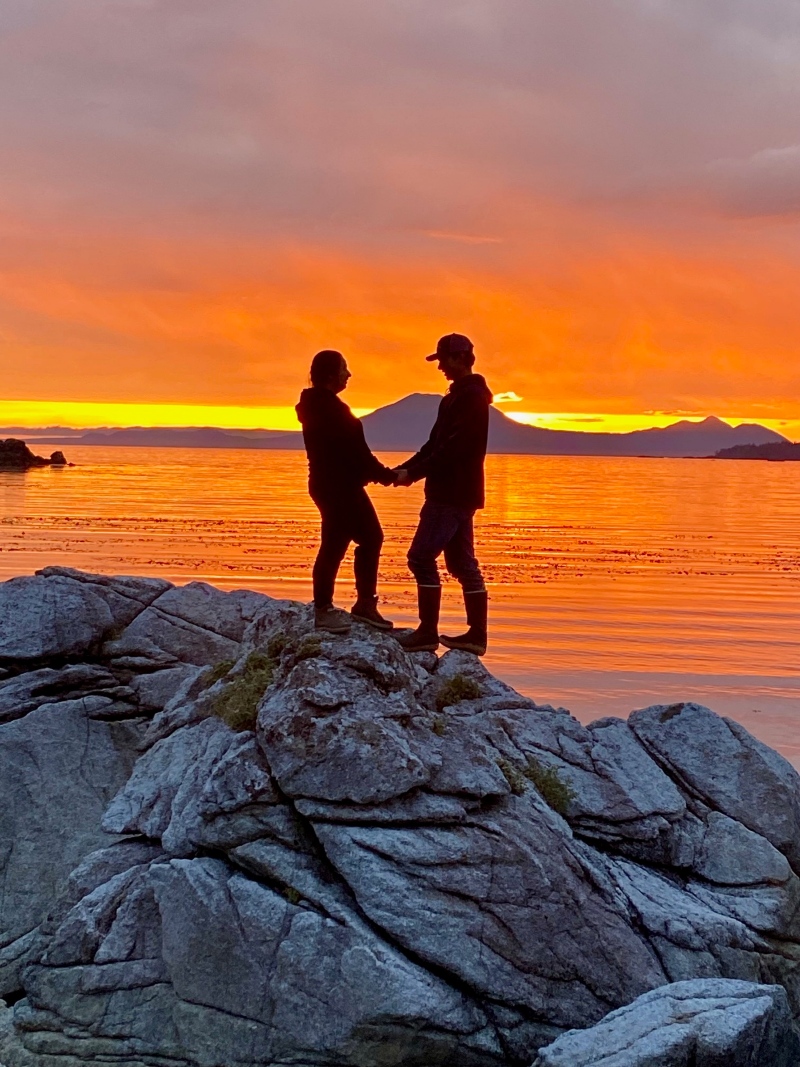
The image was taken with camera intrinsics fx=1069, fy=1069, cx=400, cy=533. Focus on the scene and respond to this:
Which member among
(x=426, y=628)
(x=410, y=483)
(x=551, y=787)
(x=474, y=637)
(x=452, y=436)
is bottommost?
(x=551, y=787)

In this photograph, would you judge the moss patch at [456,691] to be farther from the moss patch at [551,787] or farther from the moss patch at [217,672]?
the moss patch at [217,672]

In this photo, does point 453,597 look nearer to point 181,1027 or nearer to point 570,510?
point 181,1027

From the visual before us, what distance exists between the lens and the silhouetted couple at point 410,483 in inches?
505

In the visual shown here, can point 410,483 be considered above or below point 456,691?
above

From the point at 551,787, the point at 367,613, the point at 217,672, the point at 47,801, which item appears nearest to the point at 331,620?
the point at 367,613

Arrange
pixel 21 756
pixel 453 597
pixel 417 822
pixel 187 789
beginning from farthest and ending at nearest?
pixel 453 597 < pixel 21 756 < pixel 187 789 < pixel 417 822

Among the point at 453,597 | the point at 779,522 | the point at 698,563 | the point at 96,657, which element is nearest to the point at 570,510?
the point at 779,522

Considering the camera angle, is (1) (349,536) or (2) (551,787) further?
(1) (349,536)

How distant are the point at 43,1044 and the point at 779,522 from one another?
7667cm

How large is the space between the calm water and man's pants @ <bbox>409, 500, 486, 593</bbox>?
899cm

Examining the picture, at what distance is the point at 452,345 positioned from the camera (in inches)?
538

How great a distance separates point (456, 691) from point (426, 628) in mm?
1011

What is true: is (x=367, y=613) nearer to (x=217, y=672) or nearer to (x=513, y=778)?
(x=217, y=672)

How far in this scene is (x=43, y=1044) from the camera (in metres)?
10.0
